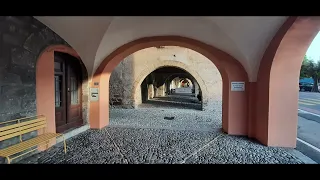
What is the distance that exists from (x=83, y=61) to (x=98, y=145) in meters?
2.32

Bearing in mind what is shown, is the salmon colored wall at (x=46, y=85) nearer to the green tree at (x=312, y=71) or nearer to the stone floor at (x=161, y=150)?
the stone floor at (x=161, y=150)

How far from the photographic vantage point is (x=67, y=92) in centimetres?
538

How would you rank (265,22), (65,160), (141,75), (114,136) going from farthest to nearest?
(141,75)
(114,136)
(265,22)
(65,160)

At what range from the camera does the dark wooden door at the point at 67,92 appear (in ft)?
16.9

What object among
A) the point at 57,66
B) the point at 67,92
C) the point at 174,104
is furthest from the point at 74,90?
the point at 174,104

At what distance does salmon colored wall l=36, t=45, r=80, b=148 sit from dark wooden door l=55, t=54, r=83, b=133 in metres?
1.01

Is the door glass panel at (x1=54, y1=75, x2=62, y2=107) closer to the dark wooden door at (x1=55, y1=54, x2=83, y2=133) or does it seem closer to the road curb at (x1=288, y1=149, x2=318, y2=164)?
the dark wooden door at (x1=55, y1=54, x2=83, y2=133)

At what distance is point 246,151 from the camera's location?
362cm

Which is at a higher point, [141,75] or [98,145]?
[141,75]

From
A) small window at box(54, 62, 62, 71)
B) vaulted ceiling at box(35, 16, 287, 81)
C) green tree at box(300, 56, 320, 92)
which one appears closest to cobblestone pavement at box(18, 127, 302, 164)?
vaulted ceiling at box(35, 16, 287, 81)

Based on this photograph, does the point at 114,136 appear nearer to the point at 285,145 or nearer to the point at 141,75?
the point at 285,145

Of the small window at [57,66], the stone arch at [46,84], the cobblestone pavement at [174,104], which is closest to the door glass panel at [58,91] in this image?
the small window at [57,66]

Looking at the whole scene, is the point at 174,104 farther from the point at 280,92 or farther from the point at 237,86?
the point at 280,92
